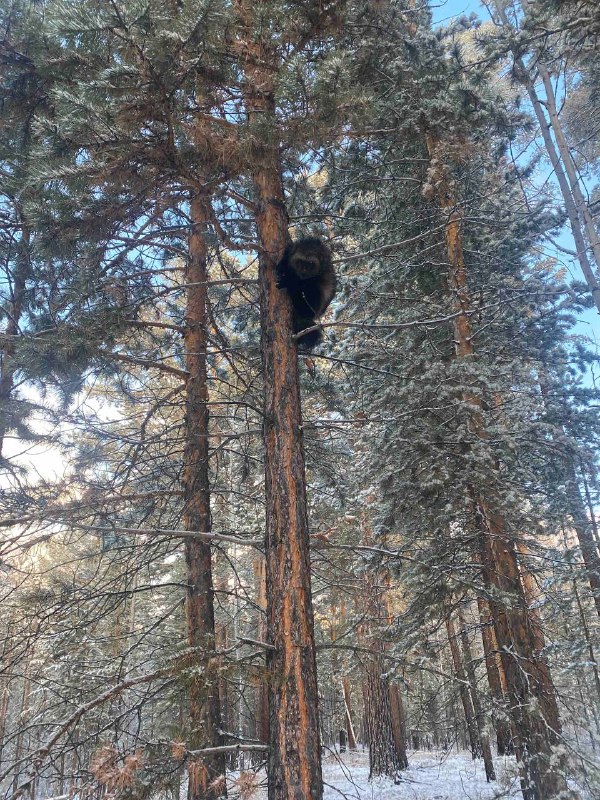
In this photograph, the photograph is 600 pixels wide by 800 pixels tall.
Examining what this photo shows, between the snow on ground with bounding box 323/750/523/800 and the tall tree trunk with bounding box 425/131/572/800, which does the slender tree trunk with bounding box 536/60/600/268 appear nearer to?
the tall tree trunk with bounding box 425/131/572/800

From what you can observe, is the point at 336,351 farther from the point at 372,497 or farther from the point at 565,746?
the point at 565,746

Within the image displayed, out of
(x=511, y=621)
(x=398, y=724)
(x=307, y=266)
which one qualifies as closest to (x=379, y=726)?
(x=398, y=724)

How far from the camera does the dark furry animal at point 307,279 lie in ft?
13.5

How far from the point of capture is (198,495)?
5.28 m

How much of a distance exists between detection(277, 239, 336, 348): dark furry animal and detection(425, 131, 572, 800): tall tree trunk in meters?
1.10

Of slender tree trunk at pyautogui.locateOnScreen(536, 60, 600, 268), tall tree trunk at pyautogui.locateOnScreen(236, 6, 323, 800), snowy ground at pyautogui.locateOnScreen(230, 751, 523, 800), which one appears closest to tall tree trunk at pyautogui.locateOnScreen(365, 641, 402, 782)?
snowy ground at pyautogui.locateOnScreen(230, 751, 523, 800)

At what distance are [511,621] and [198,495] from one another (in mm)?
3607

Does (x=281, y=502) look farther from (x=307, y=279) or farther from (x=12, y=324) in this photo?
(x=12, y=324)

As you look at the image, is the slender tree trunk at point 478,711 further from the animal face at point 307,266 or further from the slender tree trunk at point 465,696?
the animal face at point 307,266

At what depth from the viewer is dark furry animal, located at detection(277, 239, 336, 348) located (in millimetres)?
4121

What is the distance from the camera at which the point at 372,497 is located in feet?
24.4

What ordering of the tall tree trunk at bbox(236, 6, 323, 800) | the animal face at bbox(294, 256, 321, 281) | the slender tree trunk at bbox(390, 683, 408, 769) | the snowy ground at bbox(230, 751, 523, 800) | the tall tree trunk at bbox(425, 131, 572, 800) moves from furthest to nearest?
1. the slender tree trunk at bbox(390, 683, 408, 769)
2. the snowy ground at bbox(230, 751, 523, 800)
3. the tall tree trunk at bbox(425, 131, 572, 800)
4. the animal face at bbox(294, 256, 321, 281)
5. the tall tree trunk at bbox(236, 6, 323, 800)

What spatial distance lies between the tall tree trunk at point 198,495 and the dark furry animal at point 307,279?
74cm

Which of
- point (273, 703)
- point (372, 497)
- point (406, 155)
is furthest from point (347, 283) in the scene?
point (273, 703)
